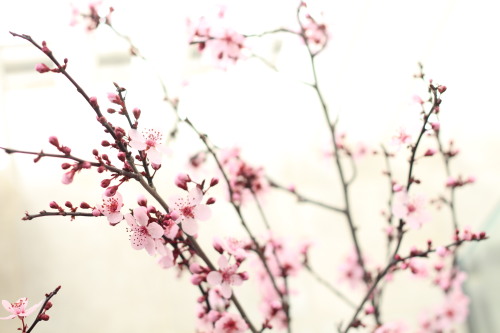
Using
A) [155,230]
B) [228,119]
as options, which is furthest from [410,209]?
[228,119]

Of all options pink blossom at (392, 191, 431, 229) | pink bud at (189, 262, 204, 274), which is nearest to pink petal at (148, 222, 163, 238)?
pink bud at (189, 262, 204, 274)

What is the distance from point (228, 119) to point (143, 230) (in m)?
1.31

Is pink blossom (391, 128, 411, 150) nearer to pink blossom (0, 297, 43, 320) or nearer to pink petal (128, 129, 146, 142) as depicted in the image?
pink petal (128, 129, 146, 142)

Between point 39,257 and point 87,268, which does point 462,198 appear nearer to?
point 87,268

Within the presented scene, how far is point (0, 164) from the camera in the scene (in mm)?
1618

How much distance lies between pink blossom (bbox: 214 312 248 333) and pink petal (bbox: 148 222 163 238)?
20 cm

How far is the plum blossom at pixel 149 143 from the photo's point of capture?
Answer: 0.61 metres

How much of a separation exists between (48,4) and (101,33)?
0.24m

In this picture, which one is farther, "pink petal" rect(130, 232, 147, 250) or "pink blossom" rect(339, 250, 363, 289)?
"pink blossom" rect(339, 250, 363, 289)

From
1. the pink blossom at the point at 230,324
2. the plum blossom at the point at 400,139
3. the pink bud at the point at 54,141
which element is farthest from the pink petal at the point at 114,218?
the plum blossom at the point at 400,139

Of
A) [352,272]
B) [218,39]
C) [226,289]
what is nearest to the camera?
[226,289]

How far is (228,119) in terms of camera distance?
190 cm

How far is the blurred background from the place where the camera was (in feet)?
5.15

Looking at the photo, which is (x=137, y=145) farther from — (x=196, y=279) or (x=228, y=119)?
(x=228, y=119)
